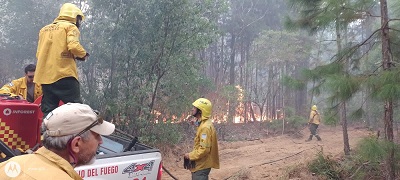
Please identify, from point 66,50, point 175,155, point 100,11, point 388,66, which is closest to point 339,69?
point 388,66

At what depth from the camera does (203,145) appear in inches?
199

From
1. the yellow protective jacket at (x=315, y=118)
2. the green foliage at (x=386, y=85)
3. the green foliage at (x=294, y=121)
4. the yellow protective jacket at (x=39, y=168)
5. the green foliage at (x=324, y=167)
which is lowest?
the green foliage at (x=324, y=167)

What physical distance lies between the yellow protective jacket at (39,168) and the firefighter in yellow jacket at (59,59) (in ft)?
8.36

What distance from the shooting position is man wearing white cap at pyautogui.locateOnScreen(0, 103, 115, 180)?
1559mm

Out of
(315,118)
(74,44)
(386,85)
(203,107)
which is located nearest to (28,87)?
(74,44)

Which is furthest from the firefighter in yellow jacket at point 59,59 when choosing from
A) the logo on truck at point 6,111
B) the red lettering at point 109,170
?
the red lettering at point 109,170

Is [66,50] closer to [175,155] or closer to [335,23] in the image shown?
[335,23]

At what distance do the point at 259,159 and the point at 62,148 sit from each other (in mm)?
10990

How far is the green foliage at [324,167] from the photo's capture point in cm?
852

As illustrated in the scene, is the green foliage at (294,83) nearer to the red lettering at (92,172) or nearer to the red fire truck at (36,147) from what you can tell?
the red fire truck at (36,147)

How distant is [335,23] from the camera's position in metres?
6.54

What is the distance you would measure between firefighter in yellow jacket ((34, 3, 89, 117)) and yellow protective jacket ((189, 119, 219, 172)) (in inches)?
67.3

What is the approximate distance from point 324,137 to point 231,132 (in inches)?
182

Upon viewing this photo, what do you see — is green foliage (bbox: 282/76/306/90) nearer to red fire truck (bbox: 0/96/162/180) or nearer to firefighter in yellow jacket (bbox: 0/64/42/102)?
red fire truck (bbox: 0/96/162/180)
